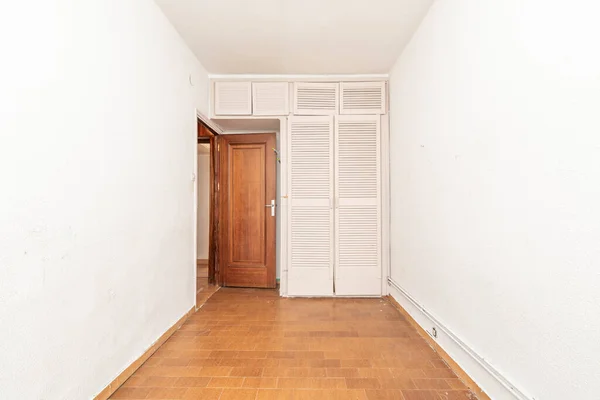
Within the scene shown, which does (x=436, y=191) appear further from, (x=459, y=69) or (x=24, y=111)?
(x=24, y=111)

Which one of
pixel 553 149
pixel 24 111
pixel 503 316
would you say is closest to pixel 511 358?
pixel 503 316

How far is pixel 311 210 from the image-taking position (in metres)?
3.99

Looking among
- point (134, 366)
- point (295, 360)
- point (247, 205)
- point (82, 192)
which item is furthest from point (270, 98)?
point (134, 366)

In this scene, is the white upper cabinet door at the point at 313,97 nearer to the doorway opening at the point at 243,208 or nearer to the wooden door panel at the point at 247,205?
the doorway opening at the point at 243,208

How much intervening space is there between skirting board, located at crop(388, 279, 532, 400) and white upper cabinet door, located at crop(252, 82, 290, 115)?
2506mm

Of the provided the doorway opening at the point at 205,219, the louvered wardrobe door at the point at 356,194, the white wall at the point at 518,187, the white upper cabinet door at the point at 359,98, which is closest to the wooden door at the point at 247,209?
the doorway opening at the point at 205,219

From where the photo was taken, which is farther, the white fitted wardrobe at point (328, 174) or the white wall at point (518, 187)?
the white fitted wardrobe at point (328, 174)

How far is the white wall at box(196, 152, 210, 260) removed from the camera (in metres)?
6.04

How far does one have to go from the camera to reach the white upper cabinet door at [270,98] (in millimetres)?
3965

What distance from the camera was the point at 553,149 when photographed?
4.46ft

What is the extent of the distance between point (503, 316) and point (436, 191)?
3.61 feet

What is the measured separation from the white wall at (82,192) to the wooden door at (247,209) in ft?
5.24

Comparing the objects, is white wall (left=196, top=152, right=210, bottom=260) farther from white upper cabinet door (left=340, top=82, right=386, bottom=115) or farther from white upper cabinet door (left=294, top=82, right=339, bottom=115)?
white upper cabinet door (left=340, top=82, right=386, bottom=115)

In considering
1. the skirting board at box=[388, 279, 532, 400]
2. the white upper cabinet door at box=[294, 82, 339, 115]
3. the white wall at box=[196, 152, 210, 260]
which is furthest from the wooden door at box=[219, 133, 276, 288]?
the skirting board at box=[388, 279, 532, 400]
